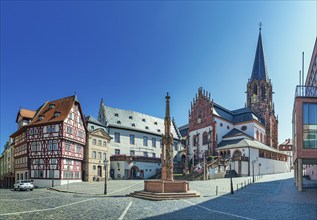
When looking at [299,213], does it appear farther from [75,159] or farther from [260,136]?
[260,136]

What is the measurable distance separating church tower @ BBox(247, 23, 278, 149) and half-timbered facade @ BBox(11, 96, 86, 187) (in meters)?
52.5

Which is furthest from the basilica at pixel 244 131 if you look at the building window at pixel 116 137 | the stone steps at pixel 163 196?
the stone steps at pixel 163 196

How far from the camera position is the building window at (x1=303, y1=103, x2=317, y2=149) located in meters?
29.6

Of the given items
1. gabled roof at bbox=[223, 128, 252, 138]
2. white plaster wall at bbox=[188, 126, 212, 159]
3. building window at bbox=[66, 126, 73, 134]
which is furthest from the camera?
white plaster wall at bbox=[188, 126, 212, 159]

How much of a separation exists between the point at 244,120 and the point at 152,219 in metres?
66.1

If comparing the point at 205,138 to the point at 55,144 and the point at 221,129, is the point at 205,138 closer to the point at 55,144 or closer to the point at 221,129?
the point at 221,129

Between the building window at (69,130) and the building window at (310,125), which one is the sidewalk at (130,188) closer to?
the building window at (310,125)

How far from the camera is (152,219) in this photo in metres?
15.6

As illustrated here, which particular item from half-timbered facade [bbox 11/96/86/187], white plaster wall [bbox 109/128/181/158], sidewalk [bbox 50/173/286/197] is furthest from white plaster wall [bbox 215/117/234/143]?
half-timbered facade [bbox 11/96/86/187]

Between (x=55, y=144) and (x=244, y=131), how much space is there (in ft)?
156

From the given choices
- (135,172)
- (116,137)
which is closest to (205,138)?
(135,172)

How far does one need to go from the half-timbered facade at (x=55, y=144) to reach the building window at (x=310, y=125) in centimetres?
3149

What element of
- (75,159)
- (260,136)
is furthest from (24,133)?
(260,136)

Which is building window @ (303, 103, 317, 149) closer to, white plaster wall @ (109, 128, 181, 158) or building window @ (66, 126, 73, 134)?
building window @ (66, 126, 73, 134)
